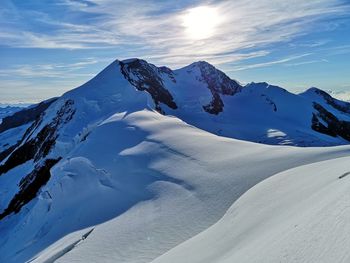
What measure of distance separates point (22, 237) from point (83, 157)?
7.12m

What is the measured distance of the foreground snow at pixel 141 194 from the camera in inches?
561

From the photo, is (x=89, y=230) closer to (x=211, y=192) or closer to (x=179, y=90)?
(x=211, y=192)

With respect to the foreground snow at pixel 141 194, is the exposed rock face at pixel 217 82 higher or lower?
higher

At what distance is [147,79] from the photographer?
2992 inches

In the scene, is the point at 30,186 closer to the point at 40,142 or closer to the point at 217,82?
the point at 40,142

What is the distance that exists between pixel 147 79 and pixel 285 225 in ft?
229

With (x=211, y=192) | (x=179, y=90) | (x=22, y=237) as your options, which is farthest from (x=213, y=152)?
(x=179, y=90)

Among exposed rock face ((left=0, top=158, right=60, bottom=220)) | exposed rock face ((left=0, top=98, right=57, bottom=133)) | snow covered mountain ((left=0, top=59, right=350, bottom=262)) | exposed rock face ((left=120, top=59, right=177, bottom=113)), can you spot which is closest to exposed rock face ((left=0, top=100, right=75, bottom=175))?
snow covered mountain ((left=0, top=59, right=350, bottom=262))

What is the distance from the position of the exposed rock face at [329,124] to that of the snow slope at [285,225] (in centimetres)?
8736

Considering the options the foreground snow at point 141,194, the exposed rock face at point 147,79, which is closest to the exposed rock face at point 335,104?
the exposed rock face at point 147,79

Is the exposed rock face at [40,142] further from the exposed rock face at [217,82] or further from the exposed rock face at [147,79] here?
the exposed rock face at [217,82]

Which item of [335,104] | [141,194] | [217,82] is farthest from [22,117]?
[141,194]

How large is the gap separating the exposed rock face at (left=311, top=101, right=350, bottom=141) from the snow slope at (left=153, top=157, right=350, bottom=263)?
8736cm

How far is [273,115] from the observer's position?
95.7m
